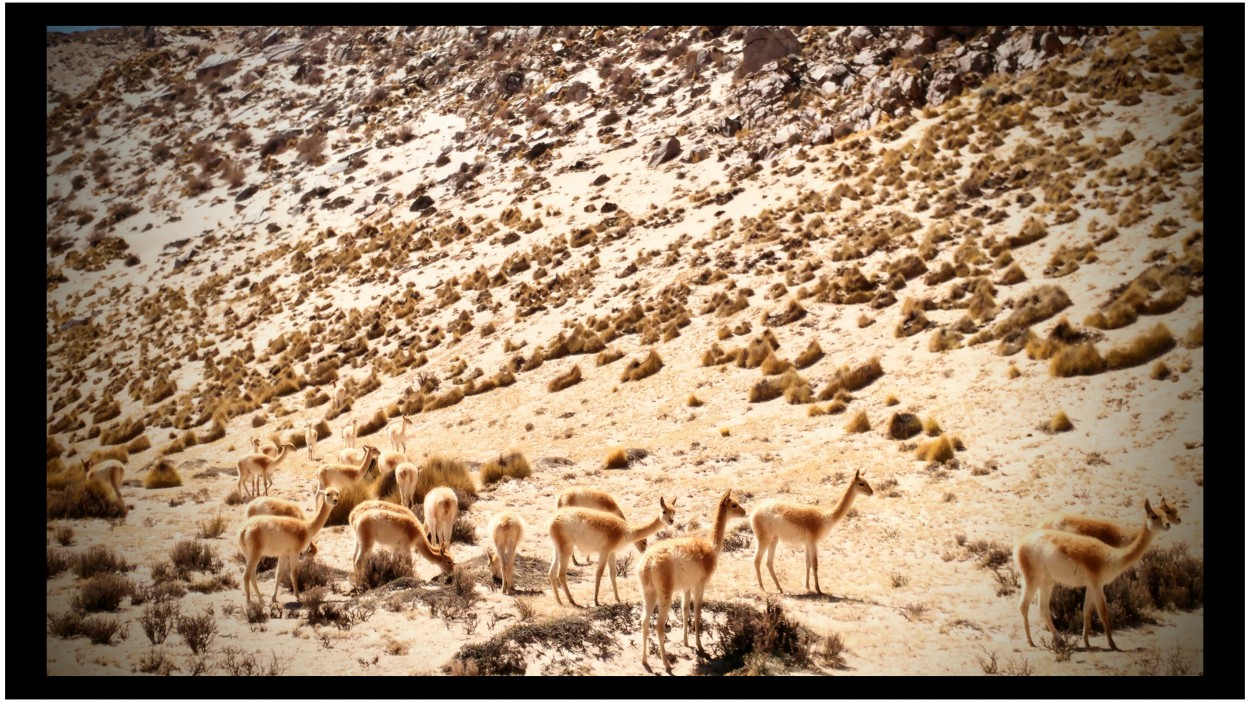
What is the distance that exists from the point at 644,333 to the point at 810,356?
597 centimetres

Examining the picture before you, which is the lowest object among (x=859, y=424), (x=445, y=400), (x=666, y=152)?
(x=445, y=400)

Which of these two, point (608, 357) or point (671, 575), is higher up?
point (608, 357)

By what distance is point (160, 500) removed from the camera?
1399 cm

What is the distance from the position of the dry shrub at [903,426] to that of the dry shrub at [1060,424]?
6.90 feet

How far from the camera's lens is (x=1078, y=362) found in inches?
533

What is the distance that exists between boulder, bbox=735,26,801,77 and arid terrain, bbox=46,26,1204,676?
20 centimetres

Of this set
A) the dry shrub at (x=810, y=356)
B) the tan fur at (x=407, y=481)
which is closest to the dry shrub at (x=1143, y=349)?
the dry shrub at (x=810, y=356)

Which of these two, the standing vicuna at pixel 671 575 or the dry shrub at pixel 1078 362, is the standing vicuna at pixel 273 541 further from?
the dry shrub at pixel 1078 362

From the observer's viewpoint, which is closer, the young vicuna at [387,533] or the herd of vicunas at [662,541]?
the herd of vicunas at [662,541]

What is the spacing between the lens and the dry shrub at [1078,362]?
13336mm

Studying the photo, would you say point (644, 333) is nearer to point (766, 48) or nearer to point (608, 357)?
point (608, 357)

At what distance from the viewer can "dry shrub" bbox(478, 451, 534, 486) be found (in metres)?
14.1

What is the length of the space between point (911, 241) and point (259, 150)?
44.7 metres

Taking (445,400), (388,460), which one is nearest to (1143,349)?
(388,460)
